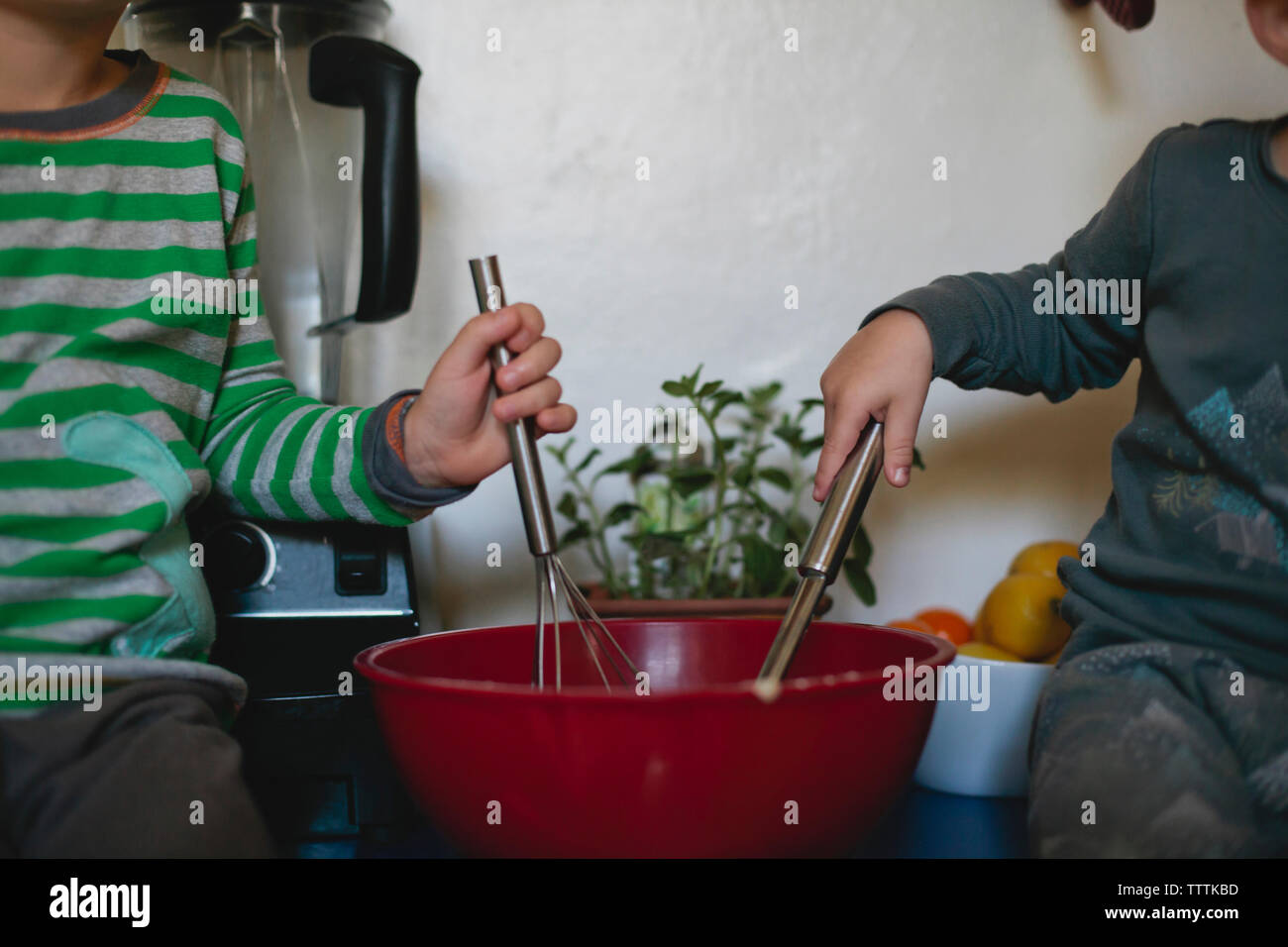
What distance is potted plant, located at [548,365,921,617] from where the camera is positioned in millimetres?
868

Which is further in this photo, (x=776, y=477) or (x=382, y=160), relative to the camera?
(x=776, y=477)

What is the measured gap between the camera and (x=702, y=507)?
0.96 meters

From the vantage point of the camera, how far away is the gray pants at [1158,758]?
19.7 inches

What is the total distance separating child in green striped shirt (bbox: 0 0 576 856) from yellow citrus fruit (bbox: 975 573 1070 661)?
17.0 inches

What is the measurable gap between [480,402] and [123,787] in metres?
0.27

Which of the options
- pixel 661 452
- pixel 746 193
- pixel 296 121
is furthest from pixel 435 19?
pixel 661 452

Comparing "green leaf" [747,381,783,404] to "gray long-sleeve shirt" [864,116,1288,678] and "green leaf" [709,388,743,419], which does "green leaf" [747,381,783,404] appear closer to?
"green leaf" [709,388,743,419]

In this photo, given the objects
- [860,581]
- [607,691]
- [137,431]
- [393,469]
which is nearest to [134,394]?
[137,431]

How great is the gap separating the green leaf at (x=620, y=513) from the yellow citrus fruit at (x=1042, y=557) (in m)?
0.35

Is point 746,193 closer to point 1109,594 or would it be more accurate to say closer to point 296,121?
point 296,121

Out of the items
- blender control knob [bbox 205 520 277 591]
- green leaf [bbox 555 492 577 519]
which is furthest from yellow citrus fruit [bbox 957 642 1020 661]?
blender control knob [bbox 205 520 277 591]

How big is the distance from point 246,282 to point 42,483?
0.61 feet

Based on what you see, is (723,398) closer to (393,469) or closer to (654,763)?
(393,469)

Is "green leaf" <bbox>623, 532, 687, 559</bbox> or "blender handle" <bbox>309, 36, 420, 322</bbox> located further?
"green leaf" <bbox>623, 532, 687, 559</bbox>
